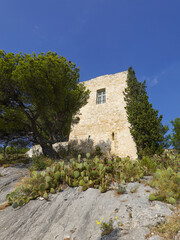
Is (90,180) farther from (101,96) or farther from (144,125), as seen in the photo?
(101,96)

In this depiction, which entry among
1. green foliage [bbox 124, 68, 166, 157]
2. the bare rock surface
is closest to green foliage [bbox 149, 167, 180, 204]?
the bare rock surface

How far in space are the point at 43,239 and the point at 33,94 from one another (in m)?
7.59

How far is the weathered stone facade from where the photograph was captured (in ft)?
36.1

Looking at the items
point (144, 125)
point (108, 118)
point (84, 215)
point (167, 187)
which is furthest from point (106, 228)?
point (108, 118)

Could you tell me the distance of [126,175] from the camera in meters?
5.62

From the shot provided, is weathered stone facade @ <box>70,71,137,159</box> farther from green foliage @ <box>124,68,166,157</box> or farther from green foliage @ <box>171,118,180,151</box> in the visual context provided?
green foliage @ <box>171,118,180,151</box>

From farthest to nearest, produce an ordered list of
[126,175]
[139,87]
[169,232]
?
[139,87] → [126,175] → [169,232]

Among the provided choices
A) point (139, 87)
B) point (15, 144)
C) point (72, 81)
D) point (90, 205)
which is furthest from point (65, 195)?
point (139, 87)

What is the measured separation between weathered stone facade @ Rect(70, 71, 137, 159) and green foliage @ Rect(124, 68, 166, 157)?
807mm

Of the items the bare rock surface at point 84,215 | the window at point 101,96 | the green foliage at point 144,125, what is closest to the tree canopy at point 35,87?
the window at point 101,96

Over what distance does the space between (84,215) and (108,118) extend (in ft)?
29.6

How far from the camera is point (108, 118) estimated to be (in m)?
12.4

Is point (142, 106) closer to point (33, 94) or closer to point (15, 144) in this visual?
point (33, 94)

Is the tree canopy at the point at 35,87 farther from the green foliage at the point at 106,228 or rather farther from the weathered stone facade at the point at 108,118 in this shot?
the green foliage at the point at 106,228
